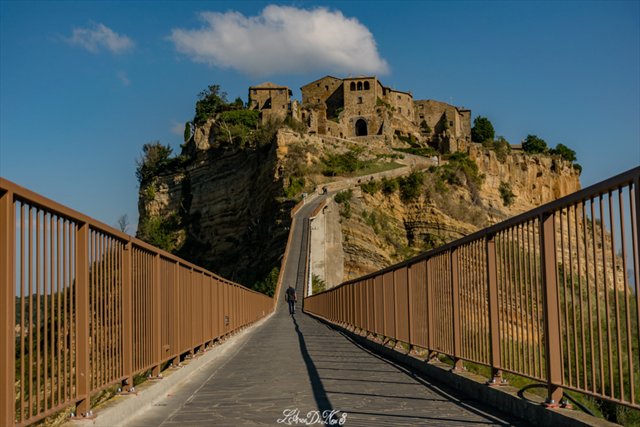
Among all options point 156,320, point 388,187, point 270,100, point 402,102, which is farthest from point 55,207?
point 402,102

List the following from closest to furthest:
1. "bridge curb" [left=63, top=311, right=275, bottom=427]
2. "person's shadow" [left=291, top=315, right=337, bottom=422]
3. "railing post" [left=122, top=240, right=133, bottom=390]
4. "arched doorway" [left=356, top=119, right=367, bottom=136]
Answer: "bridge curb" [left=63, top=311, right=275, bottom=427], "railing post" [left=122, top=240, right=133, bottom=390], "person's shadow" [left=291, top=315, right=337, bottom=422], "arched doorway" [left=356, top=119, right=367, bottom=136]

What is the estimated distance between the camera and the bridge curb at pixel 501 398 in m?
6.02

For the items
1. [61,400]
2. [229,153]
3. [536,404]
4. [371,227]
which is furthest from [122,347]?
[229,153]

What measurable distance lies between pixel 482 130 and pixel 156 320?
12569 centimetres

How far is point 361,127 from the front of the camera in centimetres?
11012

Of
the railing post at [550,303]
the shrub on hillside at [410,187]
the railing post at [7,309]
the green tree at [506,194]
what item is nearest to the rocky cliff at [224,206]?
the shrub on hillside at [410,187]

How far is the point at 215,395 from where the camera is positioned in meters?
9.18

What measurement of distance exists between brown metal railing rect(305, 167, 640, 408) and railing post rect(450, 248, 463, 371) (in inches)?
0.7

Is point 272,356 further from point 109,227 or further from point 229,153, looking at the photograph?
point 229,153

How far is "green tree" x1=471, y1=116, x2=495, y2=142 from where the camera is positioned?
426 feet

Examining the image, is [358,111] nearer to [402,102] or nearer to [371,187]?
[402,102]

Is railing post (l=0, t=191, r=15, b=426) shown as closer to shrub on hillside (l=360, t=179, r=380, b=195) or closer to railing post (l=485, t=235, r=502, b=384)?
railing post (l=485, t=235, r=502, b=384)

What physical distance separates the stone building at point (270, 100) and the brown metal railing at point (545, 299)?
9296 cm

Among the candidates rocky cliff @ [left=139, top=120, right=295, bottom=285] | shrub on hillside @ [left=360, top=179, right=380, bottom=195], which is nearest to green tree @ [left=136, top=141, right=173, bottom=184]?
rocky cliff @ [left=139, top=120, right=295, bottom=285]
